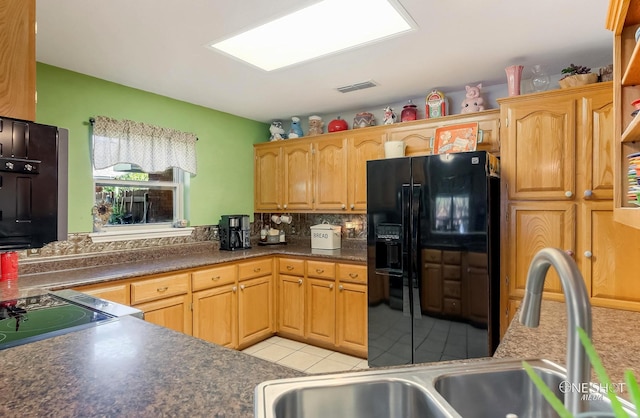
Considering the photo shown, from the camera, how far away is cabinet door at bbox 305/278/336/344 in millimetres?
3219

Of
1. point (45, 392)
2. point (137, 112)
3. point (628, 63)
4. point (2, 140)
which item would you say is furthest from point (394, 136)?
point (45, 392)

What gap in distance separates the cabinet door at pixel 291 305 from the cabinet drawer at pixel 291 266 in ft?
0.14

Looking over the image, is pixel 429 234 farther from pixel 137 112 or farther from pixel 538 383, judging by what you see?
pixel 137 112

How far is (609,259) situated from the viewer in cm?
214

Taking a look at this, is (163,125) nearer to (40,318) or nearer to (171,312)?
(171,312)

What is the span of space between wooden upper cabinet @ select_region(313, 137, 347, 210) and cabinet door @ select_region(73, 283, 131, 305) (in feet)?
6.48

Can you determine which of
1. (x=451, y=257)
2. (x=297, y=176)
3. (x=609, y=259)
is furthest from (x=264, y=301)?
(x=609, y=259)

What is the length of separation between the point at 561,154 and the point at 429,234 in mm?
997

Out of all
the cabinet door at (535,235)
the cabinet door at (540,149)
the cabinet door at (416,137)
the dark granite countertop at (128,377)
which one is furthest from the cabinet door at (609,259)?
the dark granite countertop at (128,377)

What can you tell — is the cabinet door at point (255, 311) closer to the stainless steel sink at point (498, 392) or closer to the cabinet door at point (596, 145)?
the stainless steel sink at point (498, 392)

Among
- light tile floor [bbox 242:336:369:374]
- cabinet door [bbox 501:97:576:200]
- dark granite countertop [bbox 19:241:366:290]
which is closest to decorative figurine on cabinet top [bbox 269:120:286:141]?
dark granite countertop [bbox 19:241:366:290]

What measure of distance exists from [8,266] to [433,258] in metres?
2.61

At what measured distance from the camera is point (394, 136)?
128 inches

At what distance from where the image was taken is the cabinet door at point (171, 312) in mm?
2549
